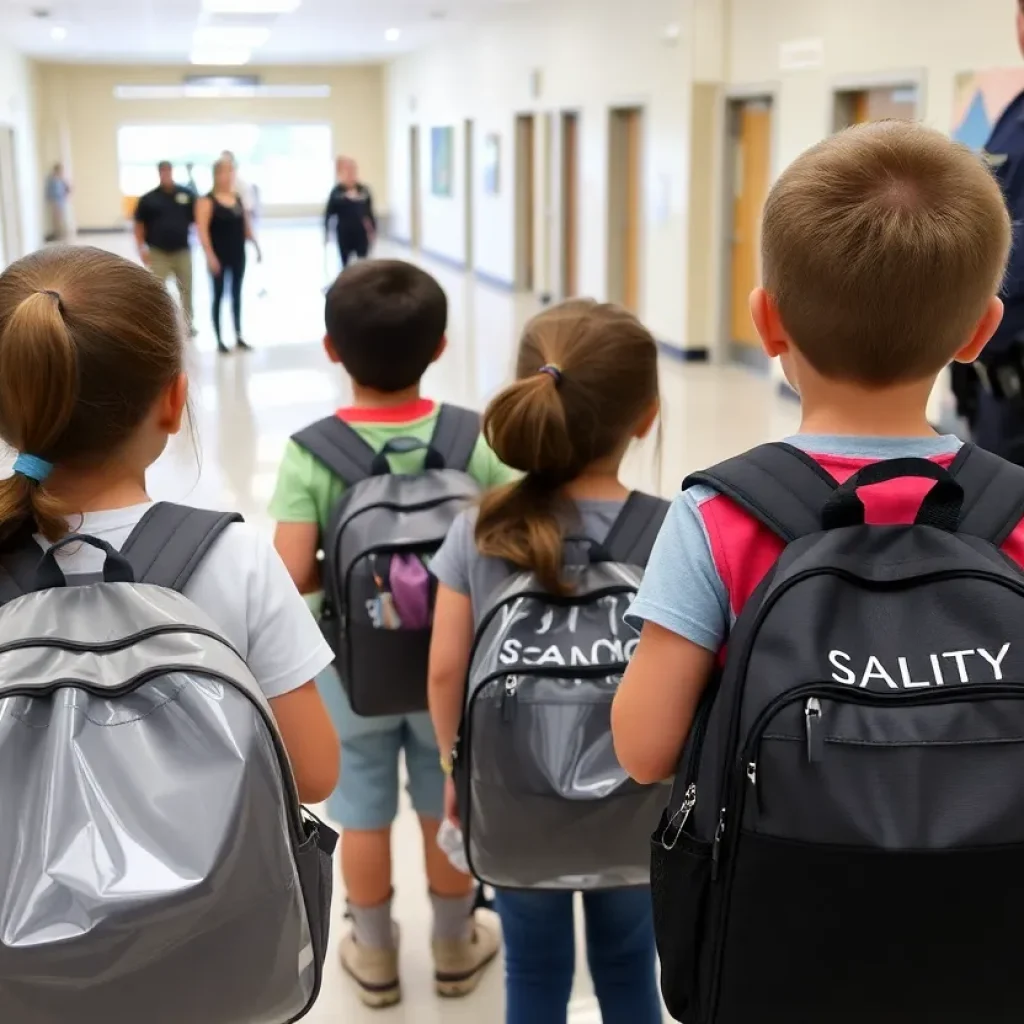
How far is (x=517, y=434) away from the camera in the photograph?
1616 millimetres

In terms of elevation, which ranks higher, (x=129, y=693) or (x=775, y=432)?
(x=129, y=693)

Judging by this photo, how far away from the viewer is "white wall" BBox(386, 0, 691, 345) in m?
9.85

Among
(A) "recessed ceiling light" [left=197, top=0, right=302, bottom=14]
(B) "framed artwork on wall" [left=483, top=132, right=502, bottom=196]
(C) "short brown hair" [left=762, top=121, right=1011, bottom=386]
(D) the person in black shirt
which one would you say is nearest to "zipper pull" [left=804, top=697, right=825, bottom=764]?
(C) "short brown hair" [left=762, top=121, right=1011, bottom=386]

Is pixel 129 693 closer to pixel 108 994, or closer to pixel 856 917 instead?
pixel 108 994

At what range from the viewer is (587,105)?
39.2 ft

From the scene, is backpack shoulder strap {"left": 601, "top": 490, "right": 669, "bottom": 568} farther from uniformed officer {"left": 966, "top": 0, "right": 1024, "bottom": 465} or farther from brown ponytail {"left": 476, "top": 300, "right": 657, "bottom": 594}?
uniformed officer {"left": 966, "top": 0, "right": 1024, "bottom": 465}

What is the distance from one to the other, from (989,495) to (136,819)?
77 cm

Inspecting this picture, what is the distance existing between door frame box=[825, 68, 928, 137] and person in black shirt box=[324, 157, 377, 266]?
6.39 metres

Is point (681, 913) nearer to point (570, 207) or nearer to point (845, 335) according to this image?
point (845, 335)

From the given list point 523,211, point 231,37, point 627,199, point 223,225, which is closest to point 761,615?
point 223,225

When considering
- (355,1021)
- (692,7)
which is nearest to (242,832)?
(355,1021)

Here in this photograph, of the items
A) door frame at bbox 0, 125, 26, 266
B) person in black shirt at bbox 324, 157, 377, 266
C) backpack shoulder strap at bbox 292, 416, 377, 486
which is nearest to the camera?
backpack shoulder strap at bbox 292, 416, 377, 486

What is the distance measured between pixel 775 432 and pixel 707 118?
3.52 m

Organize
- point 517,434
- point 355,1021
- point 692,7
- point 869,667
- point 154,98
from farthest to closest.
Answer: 1. point 154,98
2. point 692,7
3. point 355,1021
4. point 517,434
5. point 869,667
